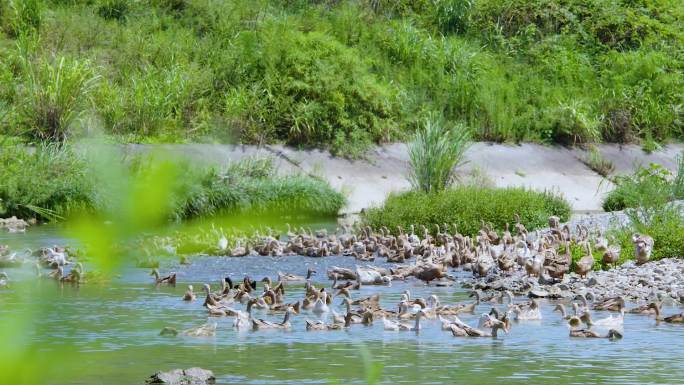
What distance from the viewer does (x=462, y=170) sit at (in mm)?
26078

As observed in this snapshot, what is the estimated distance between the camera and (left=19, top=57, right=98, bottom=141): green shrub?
23.5 metres

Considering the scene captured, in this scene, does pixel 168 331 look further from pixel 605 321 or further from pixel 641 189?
pixel 641 189

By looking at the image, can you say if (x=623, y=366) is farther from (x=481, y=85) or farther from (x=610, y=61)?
(x=610, y=61)

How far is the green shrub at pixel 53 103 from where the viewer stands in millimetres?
23516

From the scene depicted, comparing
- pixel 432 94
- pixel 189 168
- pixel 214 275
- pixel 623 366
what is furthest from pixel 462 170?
pixel 189 168

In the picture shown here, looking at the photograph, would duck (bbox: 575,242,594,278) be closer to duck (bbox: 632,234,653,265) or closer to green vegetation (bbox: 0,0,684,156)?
duck (bbox: 632,234,653,265)

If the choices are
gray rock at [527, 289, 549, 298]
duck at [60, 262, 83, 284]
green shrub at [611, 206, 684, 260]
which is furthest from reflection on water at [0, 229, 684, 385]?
green shrub at [611, 206, 684, 260]

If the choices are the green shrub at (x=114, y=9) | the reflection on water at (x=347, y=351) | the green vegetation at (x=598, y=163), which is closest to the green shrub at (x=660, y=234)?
the reflection on water at (x=347, y=351)

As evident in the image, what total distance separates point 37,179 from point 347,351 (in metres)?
12.8

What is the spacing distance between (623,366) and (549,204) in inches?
492

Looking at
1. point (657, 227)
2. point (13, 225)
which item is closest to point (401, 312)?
point (657, 227)

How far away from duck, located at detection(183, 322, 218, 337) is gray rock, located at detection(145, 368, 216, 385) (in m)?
1.87

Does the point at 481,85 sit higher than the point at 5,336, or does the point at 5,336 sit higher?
the point at 481,85

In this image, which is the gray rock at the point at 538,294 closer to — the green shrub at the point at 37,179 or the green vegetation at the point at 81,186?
the green vegetation at the point at 81,186
